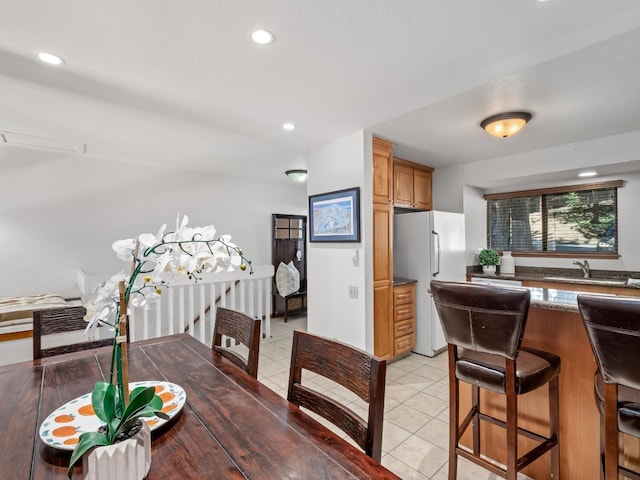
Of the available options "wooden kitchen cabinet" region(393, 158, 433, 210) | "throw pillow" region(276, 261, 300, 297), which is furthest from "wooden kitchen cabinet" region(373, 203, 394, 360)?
"throw pillow" region(276, 261, 300, 297)

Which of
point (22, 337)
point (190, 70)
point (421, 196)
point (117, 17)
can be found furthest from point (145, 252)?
point (421, 196)

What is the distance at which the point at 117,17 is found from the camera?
1530 millimetres

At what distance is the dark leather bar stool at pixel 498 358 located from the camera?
1.38 metres

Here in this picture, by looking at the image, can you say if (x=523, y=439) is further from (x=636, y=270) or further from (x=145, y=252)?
(x=636, y=270)

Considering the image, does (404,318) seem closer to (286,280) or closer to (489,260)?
(489,260)

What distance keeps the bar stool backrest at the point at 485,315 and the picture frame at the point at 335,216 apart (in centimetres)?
158

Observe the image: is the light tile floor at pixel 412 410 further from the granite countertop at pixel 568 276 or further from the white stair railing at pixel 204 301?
the granite countertop at pixel 568 276

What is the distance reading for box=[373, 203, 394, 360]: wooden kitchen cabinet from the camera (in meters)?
3.21

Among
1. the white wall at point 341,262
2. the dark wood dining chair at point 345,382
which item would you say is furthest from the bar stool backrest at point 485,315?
the white wall at point 341,262

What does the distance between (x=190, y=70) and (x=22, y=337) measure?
2.81 meters

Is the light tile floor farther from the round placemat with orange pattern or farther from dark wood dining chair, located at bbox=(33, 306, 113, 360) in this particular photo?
dark wood dining chair, located at bbox=(33, 306, 113, 360)

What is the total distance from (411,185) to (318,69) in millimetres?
2537

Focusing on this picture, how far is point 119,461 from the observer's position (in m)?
0.67

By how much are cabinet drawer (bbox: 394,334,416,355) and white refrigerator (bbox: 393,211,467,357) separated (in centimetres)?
8
